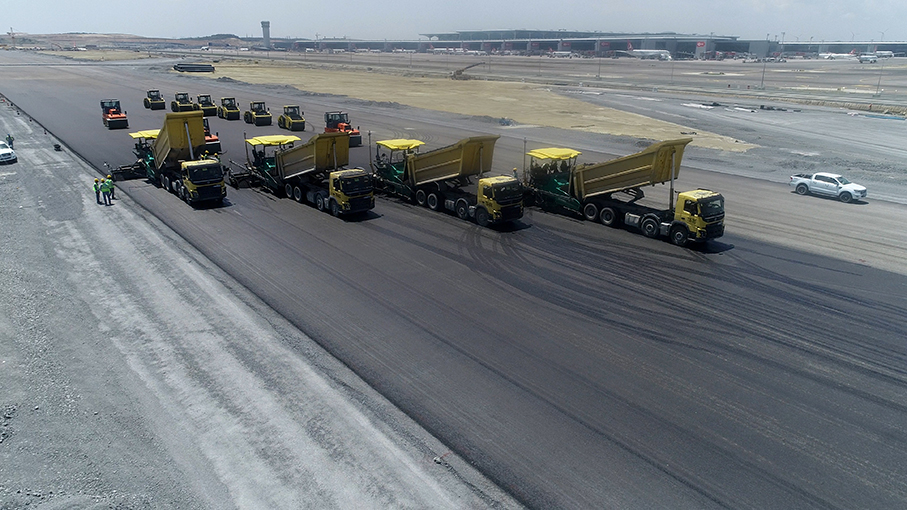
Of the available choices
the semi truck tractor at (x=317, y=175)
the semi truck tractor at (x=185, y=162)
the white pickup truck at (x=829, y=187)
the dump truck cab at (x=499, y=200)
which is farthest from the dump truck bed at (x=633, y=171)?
the semi truck tractor at (x=185, y=162)

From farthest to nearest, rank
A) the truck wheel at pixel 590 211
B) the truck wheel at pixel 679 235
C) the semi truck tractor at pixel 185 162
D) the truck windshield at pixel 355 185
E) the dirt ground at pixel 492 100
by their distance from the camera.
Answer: the dirt ground at pixel 492 100, the semi truck tractor at pixel 185 162, the truck wheel at pixel 590 211, the truck windshield at pixel 355 185, the truck wheel at pixel 679 235

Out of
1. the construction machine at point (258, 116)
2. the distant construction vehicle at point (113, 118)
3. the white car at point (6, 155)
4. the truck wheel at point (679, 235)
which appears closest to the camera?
the truck wheel at point (679, 235)

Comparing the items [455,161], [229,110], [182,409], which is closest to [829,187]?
[455,161]

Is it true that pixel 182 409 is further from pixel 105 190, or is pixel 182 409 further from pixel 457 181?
pixel 105 190

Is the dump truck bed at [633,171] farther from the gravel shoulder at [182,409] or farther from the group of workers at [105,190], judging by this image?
the group of workers at [105,190]

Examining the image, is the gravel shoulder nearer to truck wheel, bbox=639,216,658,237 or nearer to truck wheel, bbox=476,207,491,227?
truck wheel, bbox=476,207,491,227

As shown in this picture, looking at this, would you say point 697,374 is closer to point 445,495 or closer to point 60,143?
point 445,495

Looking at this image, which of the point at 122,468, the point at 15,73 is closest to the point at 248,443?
the point at 122,468
